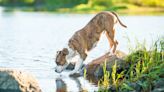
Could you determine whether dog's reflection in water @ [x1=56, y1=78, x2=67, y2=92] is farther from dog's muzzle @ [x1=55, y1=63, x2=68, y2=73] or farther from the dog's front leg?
the dog's front leg

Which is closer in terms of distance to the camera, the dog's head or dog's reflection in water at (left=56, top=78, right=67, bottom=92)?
dog's reflection in water at (left=56, top=78, right=67, bottom=92)

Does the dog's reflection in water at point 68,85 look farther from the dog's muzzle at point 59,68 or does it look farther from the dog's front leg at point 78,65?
the dog's front leg at point 78,65

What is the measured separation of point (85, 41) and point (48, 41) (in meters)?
9.32

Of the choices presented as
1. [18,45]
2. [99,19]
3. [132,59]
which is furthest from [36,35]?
[132,59]

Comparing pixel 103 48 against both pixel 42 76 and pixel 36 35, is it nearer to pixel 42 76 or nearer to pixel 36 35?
pixel 42 76

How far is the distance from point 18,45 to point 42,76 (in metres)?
8.47

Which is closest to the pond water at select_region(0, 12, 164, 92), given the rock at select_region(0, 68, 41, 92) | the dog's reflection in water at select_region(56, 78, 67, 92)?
the dog's reflection in water at select_region(56, 78, 67, 92)

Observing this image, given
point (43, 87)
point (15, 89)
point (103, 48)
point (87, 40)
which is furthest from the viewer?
point (103, 48)

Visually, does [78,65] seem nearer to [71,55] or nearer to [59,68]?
[71,55]

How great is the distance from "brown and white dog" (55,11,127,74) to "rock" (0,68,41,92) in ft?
8.37

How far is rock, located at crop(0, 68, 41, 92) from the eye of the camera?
43.0 ft

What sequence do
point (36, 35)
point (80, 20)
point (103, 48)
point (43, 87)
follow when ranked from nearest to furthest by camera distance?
point (43, 87) < point (103, 48) < point (36, 35) < point (80, 20)

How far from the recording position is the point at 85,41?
54.2 ft

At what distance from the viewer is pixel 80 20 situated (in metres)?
37.7
